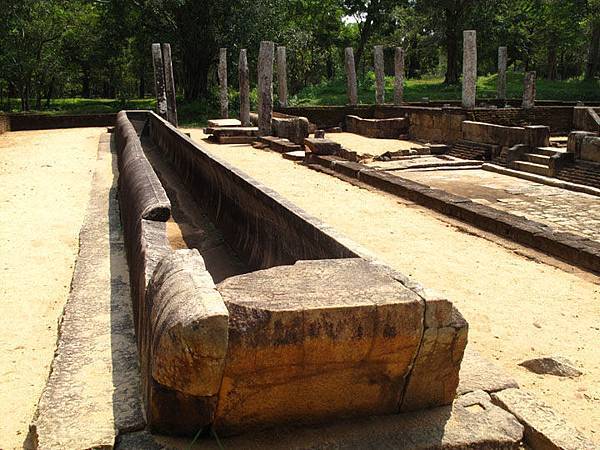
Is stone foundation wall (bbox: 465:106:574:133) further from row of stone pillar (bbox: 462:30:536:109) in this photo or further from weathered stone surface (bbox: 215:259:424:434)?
weathered stone surface (bbox: 215:259:424:434)

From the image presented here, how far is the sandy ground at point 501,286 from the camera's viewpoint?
3.67 meters

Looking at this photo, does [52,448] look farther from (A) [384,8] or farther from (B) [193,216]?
(A) [384,8]

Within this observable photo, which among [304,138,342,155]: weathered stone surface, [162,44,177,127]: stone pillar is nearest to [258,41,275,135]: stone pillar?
[162,44,177,127]: stone pillar

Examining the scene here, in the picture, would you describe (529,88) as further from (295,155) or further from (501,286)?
(501,286)

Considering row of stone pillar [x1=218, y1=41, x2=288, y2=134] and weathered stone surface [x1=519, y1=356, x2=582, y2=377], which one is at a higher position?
row of stone pillar [x1=218, y1=41, x2=288, y2=134]

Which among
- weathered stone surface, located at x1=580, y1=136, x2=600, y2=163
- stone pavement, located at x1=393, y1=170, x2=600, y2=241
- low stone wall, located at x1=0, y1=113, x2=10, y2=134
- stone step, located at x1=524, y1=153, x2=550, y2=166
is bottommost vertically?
stone pavement, located at x1=393, y1=170, x2=600, y2=241

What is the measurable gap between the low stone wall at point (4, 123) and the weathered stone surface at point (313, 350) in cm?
2145

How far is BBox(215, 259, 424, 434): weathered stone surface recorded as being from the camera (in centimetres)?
234

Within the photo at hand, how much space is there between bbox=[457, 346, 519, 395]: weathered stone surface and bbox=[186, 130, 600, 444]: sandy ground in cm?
43

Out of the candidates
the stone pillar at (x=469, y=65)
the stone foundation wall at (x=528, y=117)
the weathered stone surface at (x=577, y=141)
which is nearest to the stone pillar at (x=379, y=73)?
the stone pillar at (x=469, y=65)

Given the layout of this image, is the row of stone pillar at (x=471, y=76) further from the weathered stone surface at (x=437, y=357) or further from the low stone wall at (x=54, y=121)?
the weathered stone surface at (x=437, y=357)

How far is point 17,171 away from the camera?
1222cm

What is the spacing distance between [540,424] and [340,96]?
102 feet

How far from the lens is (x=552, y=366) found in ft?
12.4
